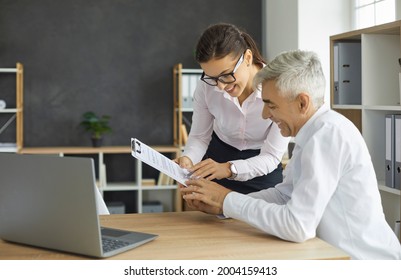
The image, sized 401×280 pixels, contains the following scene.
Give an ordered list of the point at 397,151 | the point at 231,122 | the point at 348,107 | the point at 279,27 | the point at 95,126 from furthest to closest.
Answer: the point at 279,27
the point at 95,126
the point at 348,107
the point at 397,151
the point at 231,122

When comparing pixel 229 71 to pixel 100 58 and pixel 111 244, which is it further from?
pixel 100 58

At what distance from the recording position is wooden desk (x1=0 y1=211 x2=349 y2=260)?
1.48 m

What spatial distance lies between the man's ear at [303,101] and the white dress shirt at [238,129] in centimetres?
59

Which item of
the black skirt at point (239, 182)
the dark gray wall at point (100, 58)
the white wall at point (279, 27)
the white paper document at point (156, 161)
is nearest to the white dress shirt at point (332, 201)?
the white paper document at point (156, 161)

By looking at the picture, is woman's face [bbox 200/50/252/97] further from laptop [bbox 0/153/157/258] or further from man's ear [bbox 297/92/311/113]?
laptop [bbox 0/153/157/258]

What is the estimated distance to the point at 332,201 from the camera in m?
1.67

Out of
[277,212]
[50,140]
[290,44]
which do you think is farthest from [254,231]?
[50,140]

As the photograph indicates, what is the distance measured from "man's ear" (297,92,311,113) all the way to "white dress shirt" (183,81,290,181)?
59 centimetres

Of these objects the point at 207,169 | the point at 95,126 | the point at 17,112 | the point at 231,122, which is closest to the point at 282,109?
the point at 207,169

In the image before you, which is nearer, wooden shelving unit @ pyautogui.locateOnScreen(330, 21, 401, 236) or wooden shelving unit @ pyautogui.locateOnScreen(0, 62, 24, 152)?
wooden shelving unit @ pyautogui.locateOnScreen(330, 21, 401, 236)

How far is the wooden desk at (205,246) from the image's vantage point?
1.48m

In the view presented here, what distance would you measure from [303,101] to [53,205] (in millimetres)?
783

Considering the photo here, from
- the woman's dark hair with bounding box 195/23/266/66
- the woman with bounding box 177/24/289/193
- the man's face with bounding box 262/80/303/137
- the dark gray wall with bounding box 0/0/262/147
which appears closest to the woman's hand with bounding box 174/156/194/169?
the woman with bounding box 177/24/289/193

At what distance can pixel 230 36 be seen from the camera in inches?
85.1
